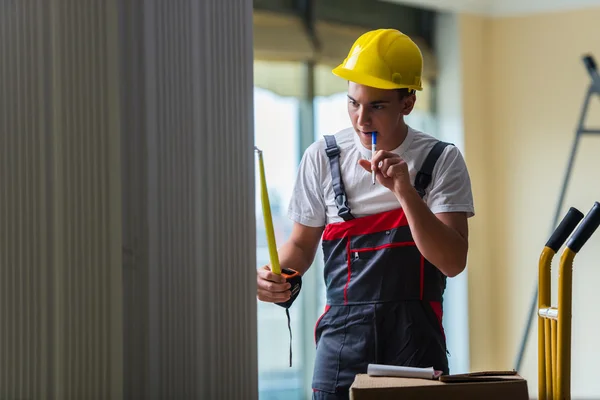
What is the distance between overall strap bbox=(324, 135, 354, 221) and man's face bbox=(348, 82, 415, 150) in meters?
0.08

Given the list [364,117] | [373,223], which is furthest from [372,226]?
[364,117]

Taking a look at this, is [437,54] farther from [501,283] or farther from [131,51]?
[131,51]

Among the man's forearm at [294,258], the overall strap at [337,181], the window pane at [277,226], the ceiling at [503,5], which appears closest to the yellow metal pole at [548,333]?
the overall strap at [337,181]

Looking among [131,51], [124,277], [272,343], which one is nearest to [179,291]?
[124,277]

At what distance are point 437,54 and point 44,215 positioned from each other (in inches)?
170

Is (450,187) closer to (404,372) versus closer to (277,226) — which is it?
(404,372)

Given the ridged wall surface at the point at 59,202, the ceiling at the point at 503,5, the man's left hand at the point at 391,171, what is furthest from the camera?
the ceiling at the point at 503,5

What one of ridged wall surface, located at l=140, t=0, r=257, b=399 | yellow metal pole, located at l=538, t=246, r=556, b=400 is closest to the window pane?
yellow metal pole, located at l=538, t=246, r=556, b=400

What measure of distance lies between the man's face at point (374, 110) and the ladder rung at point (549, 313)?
51 centimetres

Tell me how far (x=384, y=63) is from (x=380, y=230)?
1.15ft

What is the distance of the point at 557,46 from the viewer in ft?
16.1

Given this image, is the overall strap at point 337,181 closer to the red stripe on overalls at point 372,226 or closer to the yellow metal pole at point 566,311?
the red stripe on overalls at point 372,226

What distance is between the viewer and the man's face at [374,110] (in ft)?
5.69

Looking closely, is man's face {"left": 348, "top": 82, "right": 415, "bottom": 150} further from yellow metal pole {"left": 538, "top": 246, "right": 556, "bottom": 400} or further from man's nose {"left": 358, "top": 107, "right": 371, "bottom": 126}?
yellow metal pole {"left": 538, "top": 246, "right": 556, "bottom": 400}
